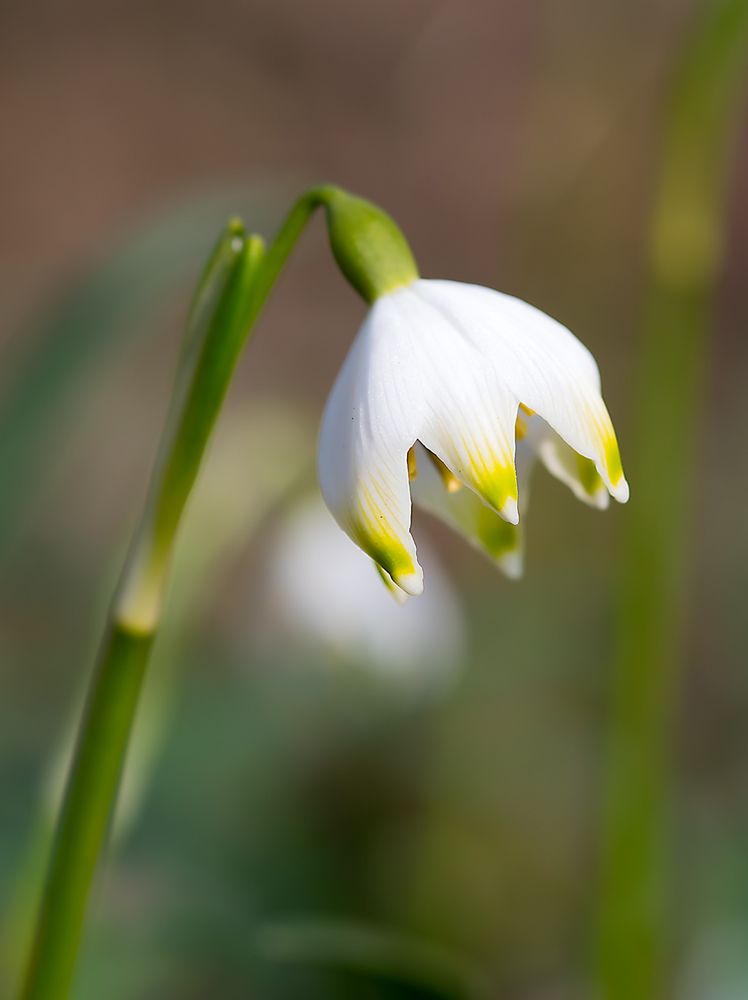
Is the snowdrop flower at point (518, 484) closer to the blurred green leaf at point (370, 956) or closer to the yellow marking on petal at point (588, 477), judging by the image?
the yellow marking on petal at point (588, 477)

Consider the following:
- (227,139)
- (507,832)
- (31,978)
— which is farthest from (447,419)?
(227,139)

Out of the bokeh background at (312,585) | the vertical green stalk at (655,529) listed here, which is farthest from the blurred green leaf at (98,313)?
the vertical green stalk at (655,529)

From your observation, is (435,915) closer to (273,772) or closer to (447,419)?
(273,772)

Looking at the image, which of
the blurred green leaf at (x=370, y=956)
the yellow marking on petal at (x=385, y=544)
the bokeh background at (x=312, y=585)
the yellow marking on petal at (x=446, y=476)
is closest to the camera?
the yellow marking on petal at (x=385, y=544)

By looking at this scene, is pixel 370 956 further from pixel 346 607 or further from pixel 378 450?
pixel 346 607

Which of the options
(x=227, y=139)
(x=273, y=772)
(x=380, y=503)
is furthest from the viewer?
(x=227, y=139)

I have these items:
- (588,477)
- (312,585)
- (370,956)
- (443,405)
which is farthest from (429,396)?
(312,585)
